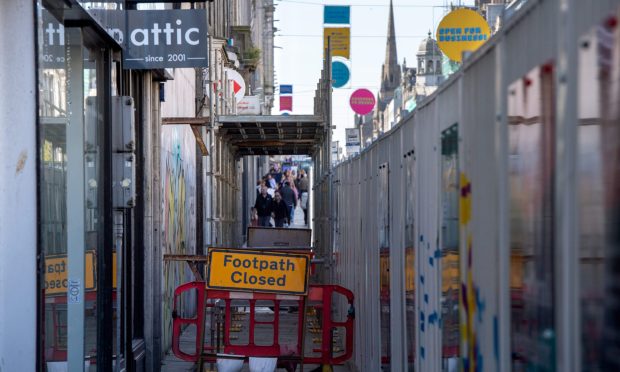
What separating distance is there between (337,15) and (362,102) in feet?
9.04

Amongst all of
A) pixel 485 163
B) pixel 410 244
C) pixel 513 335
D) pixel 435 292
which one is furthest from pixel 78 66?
pixel 513 335

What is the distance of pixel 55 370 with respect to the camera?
7.23m

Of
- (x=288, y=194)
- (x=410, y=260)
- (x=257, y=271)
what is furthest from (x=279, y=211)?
(x=410, y=260)

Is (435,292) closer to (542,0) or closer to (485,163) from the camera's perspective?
(485,163)

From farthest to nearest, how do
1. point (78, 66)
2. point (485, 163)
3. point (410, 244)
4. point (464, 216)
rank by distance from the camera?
1. point (78, 66)
2. point (410, 244)
3. point (464, 216)
4. point (485, 163)

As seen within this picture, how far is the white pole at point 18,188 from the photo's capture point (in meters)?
5.95

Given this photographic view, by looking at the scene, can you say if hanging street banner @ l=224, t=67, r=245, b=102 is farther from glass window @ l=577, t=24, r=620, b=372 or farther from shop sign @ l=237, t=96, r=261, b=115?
glass window @ l=577, t=24, r=620, b=372

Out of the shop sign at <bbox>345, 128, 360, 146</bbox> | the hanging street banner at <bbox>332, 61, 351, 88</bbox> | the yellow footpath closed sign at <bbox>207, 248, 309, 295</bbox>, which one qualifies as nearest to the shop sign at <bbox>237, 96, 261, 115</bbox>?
the hanging street banner at <bbox>332, 61, 351, 88</bbox>

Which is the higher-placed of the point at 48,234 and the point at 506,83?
the point at 506,83

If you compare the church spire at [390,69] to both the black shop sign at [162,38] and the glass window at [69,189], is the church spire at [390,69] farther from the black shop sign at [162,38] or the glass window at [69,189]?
the glass window at [69,189]

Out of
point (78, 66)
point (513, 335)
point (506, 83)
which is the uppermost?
point (78, 66)

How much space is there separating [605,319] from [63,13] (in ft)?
18.2

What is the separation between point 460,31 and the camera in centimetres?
2020

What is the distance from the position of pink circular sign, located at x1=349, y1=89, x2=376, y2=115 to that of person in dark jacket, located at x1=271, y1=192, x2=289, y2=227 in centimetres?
381
